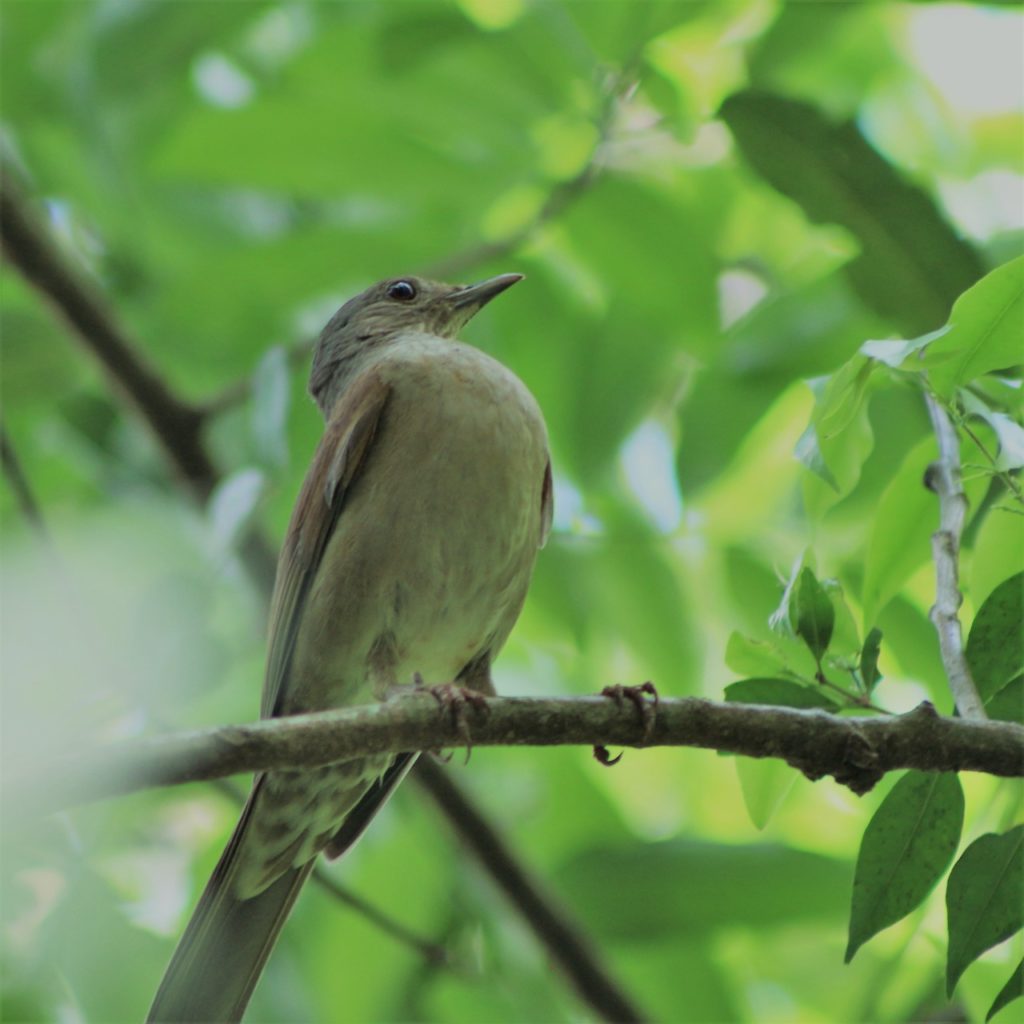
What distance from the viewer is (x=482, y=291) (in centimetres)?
493

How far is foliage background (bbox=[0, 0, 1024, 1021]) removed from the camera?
422cm

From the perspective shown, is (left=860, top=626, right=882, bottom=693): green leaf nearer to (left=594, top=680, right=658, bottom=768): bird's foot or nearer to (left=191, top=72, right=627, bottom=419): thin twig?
(left=594, top=680, right=658, bottom=768): bird's foot

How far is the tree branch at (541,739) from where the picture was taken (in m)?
2.28

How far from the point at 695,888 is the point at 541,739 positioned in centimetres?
190

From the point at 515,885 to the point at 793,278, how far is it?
233cm

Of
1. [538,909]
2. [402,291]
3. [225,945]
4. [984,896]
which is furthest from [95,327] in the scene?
[984,896]

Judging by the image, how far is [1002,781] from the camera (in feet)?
10.0

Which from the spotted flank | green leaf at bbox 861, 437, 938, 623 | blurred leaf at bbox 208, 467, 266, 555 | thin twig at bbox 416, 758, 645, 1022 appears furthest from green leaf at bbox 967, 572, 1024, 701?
thin twig at bbox 416, 758, 645, 1022

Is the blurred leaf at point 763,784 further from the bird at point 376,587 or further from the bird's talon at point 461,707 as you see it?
the bird at point 376,587

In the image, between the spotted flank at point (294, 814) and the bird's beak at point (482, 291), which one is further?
the bird's beak at point (482, 291)

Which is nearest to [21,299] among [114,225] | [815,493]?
[114,225]

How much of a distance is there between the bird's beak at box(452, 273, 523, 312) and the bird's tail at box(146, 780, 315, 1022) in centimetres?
186

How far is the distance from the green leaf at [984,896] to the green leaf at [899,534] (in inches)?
24.0

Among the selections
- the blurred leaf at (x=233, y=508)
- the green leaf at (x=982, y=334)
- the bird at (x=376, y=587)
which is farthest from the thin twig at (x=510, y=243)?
the green leaf at (x=982, y=334)
